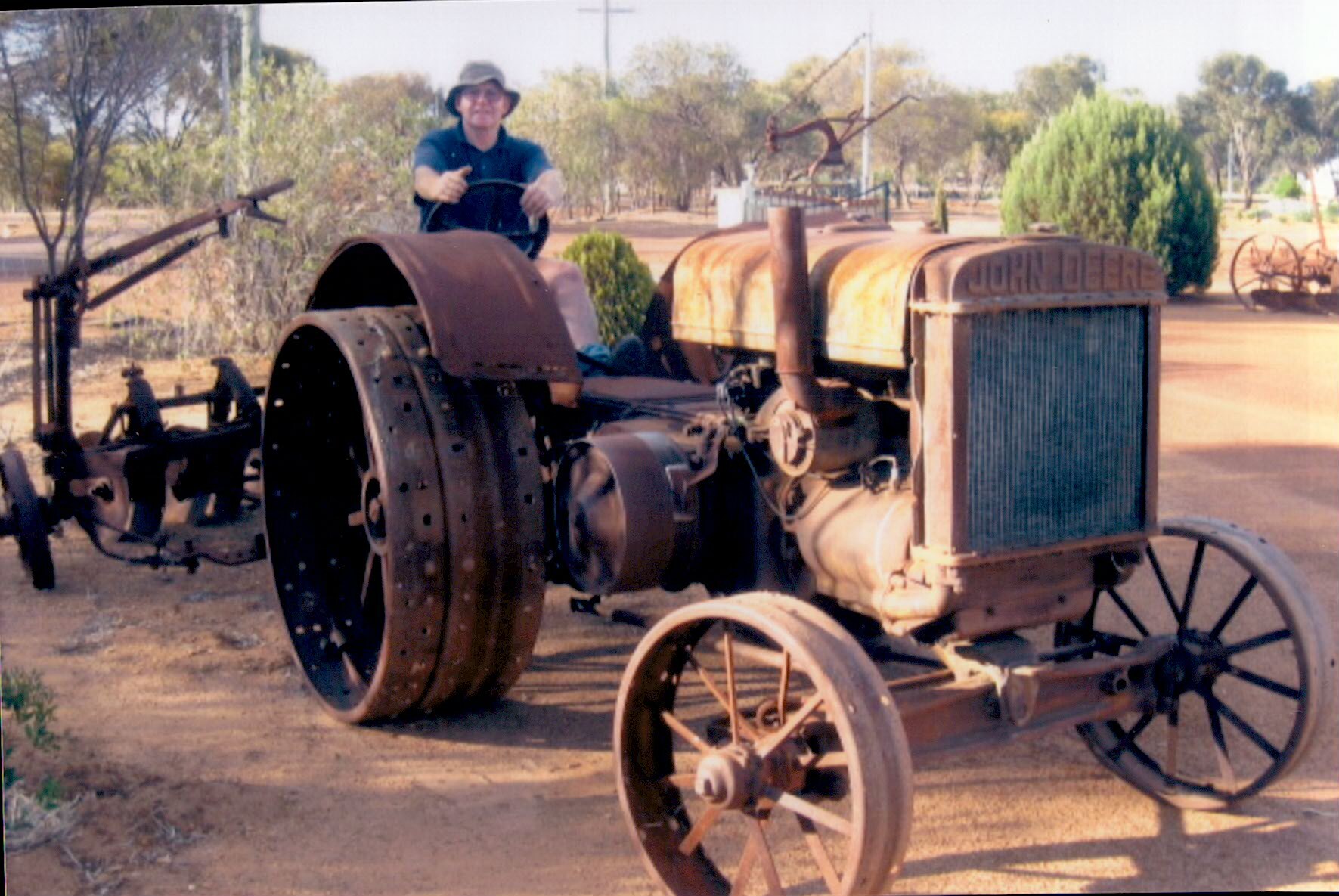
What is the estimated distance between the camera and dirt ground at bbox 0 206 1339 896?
351 centimetres

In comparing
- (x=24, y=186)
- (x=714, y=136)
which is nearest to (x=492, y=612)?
(x=24, y=186)

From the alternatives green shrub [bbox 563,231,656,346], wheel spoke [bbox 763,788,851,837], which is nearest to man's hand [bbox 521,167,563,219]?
wheel spoke [bbox 763,788,851,837]

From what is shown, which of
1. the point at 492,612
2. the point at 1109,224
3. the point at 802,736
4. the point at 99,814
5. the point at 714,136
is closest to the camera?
the point at 802,736

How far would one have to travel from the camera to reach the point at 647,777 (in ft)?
11.4

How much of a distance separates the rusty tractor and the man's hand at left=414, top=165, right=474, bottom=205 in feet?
1.29

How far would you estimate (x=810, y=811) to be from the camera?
3.05m

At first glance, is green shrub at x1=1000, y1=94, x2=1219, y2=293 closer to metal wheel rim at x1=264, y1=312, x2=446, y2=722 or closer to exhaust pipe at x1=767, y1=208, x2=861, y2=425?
metal wheel rim at x1=264, y1=312, x2=446, y2=722

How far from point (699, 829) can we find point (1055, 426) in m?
1.23

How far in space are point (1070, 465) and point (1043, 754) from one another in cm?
123

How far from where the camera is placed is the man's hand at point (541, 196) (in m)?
4.93

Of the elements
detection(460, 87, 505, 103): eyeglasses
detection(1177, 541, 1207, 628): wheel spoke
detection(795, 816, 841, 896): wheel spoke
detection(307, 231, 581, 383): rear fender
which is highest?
detection(460, 87, 505, 103): eyeglasses

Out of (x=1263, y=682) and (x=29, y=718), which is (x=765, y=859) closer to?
(x=1263, y=682)

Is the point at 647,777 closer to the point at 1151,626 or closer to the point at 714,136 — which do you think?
the point at 1151,626

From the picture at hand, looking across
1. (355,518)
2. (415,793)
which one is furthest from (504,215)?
(415,793)
